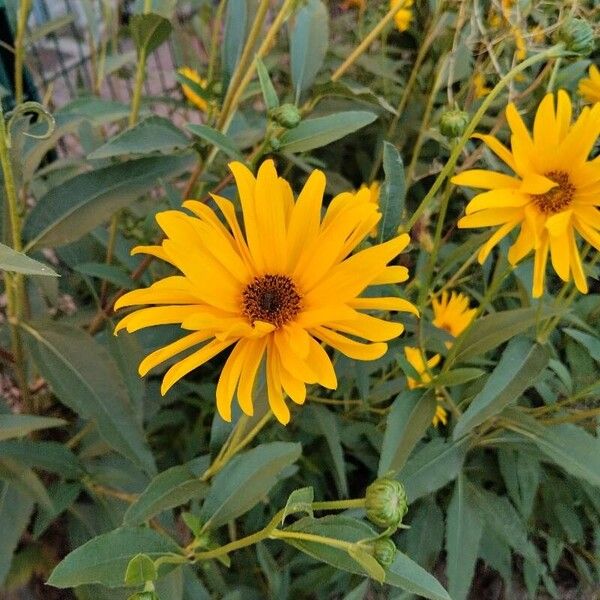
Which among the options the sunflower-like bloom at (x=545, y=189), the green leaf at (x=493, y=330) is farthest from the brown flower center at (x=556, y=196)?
the green leaf at (x=493, y=330)

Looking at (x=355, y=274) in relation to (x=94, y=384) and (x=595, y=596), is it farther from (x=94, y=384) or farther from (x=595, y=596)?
(x=595, y=596)

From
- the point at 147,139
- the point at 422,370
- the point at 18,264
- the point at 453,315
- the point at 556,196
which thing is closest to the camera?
the point at 18,264

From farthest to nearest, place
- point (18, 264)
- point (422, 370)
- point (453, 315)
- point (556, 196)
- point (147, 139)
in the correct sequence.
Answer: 1. point (453, 315)
2. point (422, 370)
3. point (147, 139)
4. point (556, 196)
5. point (18, 264)

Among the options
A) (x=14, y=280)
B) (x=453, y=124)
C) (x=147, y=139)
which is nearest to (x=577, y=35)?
(x=453, y=124)

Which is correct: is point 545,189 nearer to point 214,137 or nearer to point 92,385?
point 214,137

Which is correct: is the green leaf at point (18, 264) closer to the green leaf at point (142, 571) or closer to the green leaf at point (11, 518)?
the green leaf at point (142, 571)

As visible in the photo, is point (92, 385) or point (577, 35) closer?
point (577, 35)

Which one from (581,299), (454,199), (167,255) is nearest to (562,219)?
(167,255)
